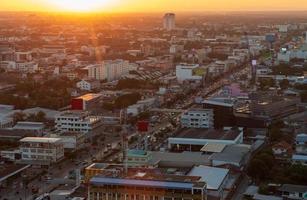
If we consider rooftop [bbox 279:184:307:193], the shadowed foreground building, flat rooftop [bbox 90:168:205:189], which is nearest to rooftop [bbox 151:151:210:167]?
rooftop [bbox 279:184:307:193]

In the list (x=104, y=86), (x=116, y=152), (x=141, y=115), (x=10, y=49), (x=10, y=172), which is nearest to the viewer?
(x=10, y=172)

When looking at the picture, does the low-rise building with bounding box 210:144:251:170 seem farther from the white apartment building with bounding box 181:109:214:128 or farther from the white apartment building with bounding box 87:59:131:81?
the white apartment building with bounding box 87:59:131:81

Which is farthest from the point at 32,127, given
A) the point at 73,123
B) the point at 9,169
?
the point at 9,169

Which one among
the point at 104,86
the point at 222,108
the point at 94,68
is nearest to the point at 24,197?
the point at 222,108

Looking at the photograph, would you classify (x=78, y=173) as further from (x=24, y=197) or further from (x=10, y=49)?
(x=10, y=49)

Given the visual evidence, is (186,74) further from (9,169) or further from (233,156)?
(9,169)

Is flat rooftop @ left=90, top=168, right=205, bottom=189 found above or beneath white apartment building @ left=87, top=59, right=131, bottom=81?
above
